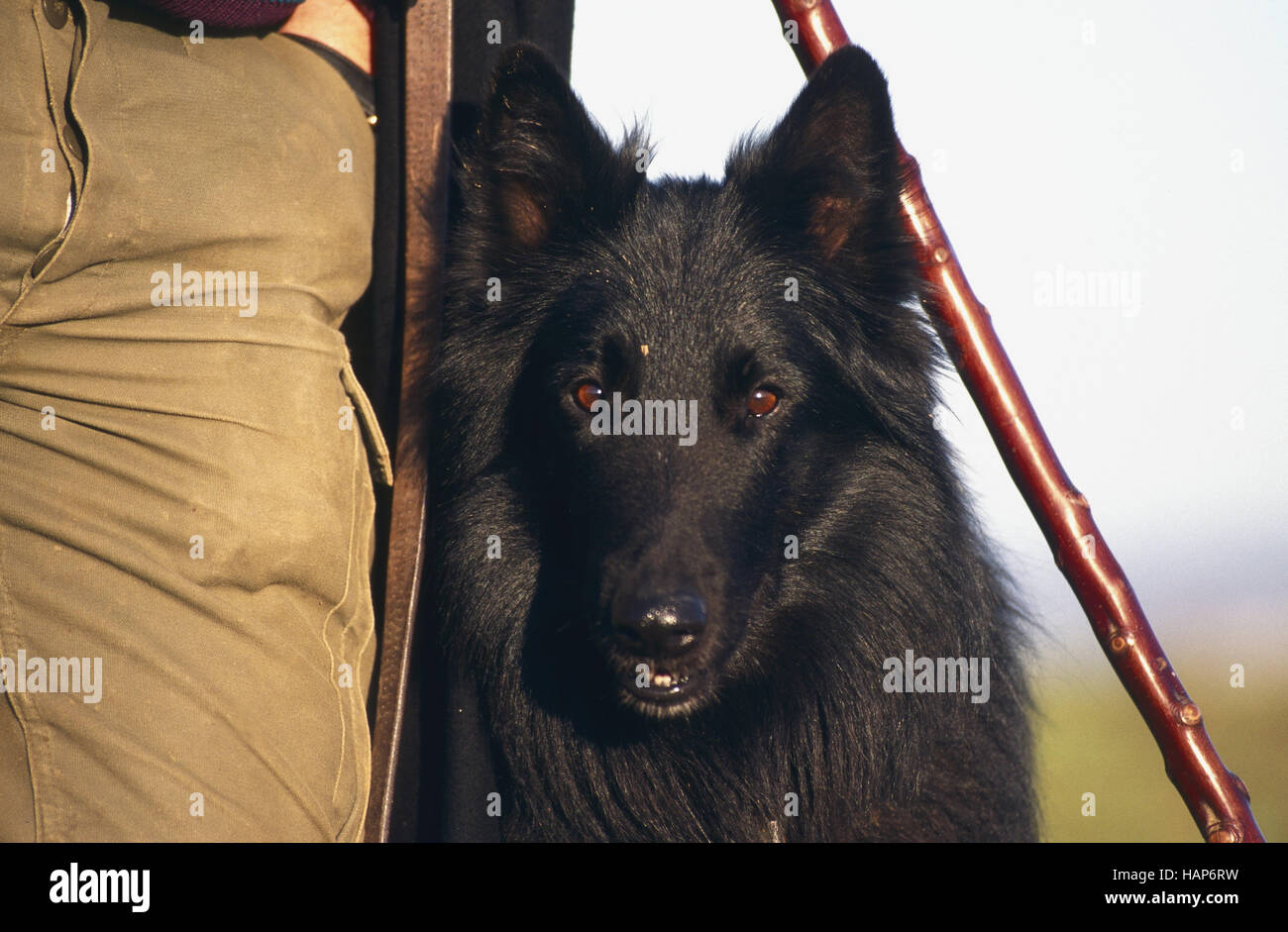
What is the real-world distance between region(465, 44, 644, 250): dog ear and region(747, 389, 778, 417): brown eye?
2.23 feet

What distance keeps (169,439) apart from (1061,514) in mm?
2164

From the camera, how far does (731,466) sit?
2.67m

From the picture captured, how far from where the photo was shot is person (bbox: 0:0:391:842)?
202 centimetres

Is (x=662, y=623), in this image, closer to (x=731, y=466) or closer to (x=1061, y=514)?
(x=731, y=466)

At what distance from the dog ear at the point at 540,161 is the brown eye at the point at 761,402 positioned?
68 cm

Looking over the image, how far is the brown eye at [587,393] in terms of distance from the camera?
277 centimetres
